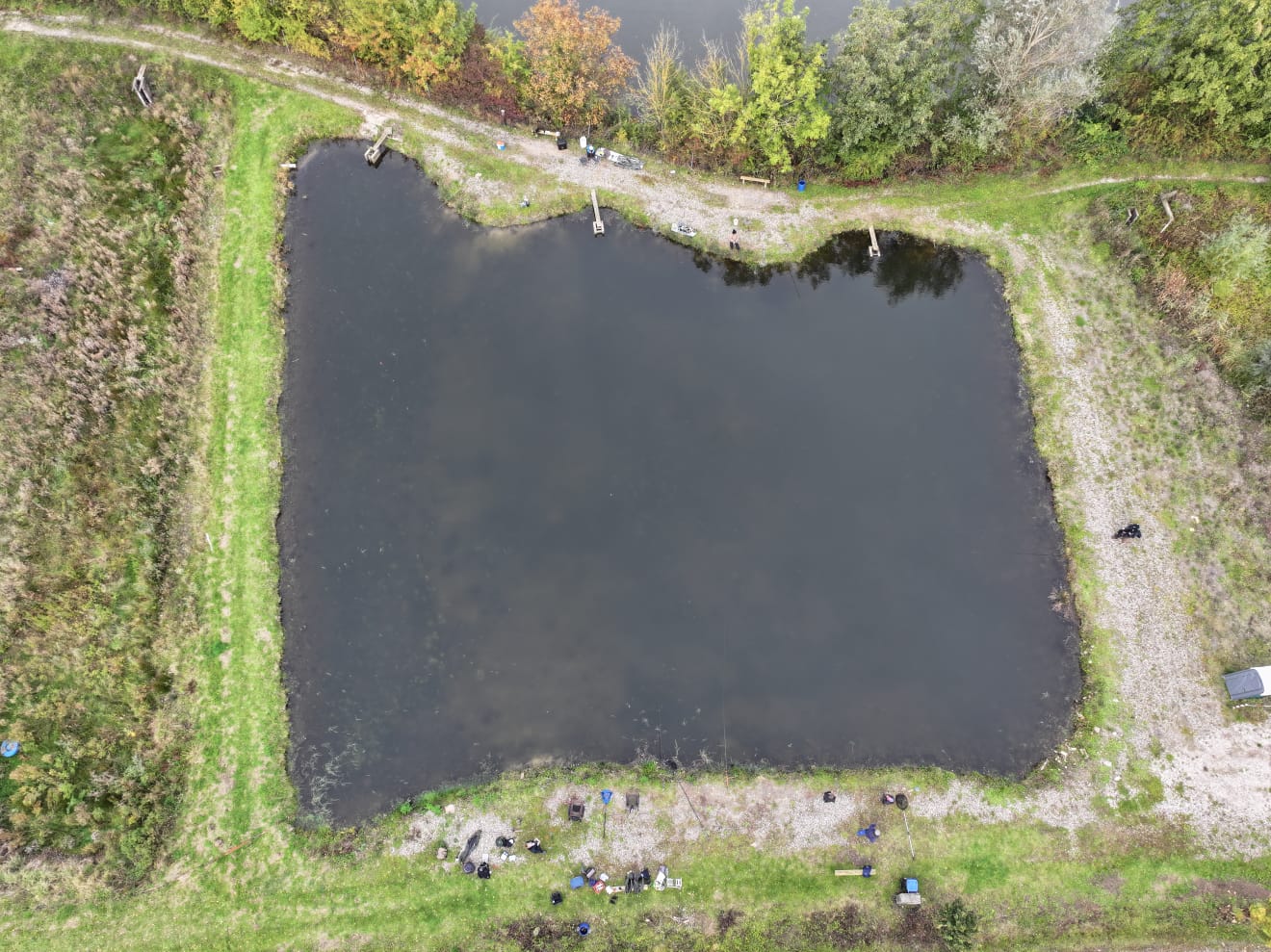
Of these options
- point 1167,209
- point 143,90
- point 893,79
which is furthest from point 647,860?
point 143,90

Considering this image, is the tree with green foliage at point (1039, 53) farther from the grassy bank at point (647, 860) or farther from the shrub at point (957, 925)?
Result: the shrub at point (957, 925)

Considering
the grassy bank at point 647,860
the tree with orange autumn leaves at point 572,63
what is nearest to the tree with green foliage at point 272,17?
the tree with orange autumn leaves at point 572,63

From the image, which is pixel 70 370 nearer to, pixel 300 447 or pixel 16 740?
pixel 300 447

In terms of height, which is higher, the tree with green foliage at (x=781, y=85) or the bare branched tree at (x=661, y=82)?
the bare branched tree at (x=661, y=82)

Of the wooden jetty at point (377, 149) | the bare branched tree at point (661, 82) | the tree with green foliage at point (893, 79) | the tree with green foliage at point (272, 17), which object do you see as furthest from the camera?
the wooden jetty at point (377, 149)

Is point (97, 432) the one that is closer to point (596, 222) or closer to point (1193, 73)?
point (596, 222)

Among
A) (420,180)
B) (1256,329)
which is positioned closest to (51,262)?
(420,180)

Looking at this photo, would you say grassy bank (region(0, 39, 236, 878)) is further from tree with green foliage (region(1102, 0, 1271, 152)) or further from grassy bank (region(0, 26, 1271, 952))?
tree with green foliage (region(1102, 0, 1271, 152))
